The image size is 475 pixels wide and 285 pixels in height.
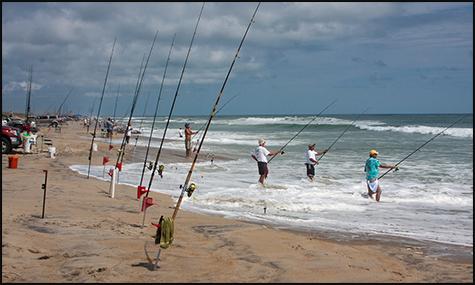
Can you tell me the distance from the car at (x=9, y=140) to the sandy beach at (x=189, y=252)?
8.53 meters

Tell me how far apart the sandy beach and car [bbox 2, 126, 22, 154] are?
8.53 meters

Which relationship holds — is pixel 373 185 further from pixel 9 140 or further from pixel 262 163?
pixel 9 140

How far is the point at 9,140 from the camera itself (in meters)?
16.0

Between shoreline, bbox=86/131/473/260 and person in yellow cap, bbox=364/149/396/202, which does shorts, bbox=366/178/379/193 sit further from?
shoreline, bbox=86/131/473/260

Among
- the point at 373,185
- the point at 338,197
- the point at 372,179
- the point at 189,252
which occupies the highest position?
the point at 372,179

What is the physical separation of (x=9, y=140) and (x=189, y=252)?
42.0 ft

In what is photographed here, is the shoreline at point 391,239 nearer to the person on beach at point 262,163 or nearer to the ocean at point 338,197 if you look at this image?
the ocean at point 338,197

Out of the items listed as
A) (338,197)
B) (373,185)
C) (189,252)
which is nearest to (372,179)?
(373,185)

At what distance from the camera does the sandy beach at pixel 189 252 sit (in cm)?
457

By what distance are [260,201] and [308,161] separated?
414 centimetres

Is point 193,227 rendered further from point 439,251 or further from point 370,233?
point 439,251

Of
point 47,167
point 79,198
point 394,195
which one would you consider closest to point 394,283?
point 79,198

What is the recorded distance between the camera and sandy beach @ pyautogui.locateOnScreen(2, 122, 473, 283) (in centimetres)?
457

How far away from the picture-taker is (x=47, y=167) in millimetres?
13305
